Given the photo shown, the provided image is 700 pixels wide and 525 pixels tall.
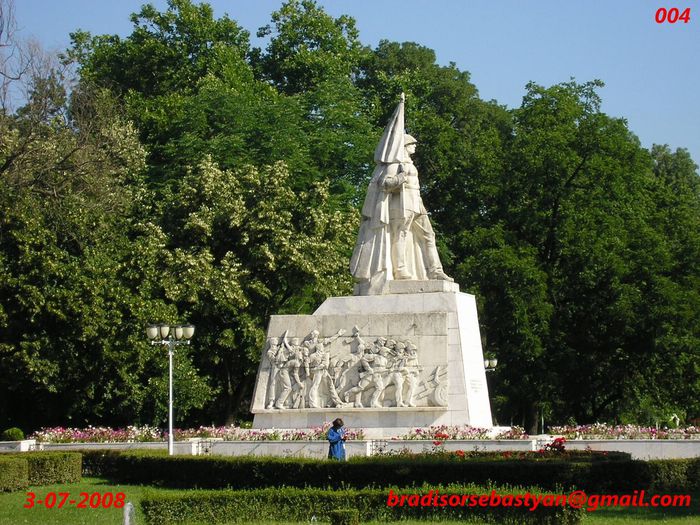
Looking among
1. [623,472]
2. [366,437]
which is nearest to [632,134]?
[366,437]

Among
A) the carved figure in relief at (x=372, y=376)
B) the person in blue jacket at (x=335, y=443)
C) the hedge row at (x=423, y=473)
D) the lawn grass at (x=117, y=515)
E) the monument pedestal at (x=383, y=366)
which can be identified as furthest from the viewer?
the carved figure in relief at (x=372, y=376)

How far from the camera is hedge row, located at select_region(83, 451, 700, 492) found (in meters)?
18.0

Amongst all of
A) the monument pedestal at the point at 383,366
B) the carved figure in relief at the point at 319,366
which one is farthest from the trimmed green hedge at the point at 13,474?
the carved figure in relief at the point at 319,366

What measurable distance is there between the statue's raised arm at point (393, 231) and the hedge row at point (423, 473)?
780 centimetres

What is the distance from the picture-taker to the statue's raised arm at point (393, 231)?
90.5 ft

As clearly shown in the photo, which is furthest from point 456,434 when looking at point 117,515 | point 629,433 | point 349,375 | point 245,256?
point 245,256

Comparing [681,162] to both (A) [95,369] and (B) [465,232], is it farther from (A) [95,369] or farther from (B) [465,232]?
(A) [95,369]

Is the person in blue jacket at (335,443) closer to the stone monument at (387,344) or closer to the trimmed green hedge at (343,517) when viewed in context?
the stone monument at (387,344)

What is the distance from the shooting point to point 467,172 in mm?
43312

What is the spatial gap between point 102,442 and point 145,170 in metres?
14.4

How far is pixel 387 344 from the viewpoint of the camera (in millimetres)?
26234

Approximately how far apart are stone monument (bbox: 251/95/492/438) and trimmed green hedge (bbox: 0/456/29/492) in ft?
22.0

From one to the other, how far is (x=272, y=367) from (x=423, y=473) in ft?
30.6

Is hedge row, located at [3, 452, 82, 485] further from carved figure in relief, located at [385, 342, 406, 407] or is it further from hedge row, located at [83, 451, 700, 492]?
carved figure in relief, located at [385, 342, 406, 407]
